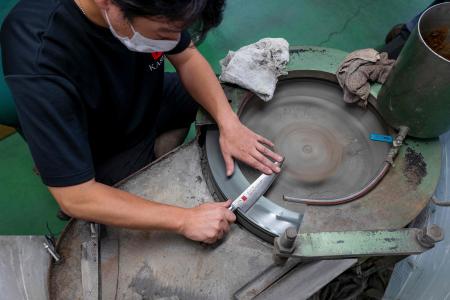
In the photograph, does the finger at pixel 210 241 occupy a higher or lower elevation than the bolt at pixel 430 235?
lower

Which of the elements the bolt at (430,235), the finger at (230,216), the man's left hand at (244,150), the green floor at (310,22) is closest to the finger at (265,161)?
the man's left hand at (244,150)

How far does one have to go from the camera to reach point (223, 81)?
1.72m

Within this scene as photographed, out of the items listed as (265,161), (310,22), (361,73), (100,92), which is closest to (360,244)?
(265,161)

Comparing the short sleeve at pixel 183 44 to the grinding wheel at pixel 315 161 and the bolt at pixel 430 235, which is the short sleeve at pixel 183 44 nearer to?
the grinding wheel at pixel 315 161

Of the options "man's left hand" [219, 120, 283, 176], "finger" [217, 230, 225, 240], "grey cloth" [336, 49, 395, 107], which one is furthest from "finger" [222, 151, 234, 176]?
"grey cloth" [336, 49, 395, 107]

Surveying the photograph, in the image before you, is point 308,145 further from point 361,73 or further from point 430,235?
point 430,235

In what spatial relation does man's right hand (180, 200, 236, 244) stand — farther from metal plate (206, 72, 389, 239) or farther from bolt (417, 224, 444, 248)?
bolt (417, 224, 444, 248)

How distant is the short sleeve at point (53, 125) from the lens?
1.16 meters

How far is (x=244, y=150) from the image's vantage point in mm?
1565

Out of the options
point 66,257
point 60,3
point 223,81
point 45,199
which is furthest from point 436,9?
point 45,199

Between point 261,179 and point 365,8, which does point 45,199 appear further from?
point 365,8

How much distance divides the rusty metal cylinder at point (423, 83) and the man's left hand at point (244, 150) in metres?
0.47

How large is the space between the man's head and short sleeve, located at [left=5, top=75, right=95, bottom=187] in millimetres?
251

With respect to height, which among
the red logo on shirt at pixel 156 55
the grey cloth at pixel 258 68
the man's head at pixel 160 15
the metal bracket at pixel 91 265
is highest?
the man's head at pixel 160 15
